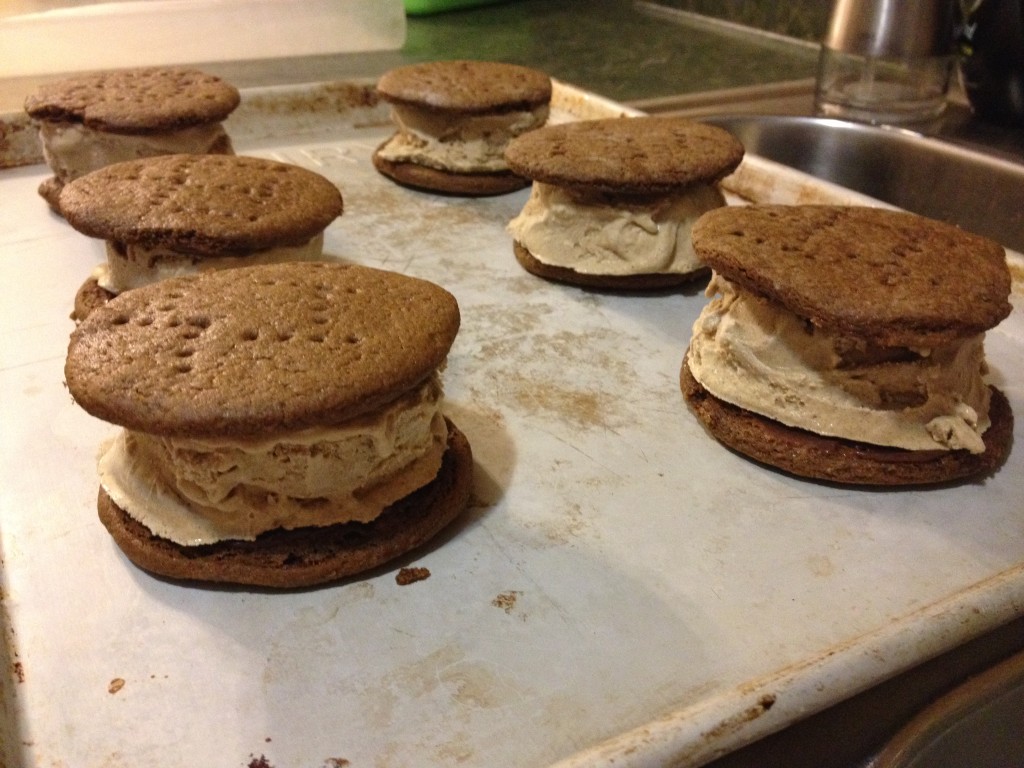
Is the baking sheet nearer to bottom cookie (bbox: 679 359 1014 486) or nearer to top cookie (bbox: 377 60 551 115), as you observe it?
bottom cookie (bbox: 679 359 1014 486)

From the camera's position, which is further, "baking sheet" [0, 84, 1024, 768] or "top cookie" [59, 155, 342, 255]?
"top cookie" [59, 155, 342, 255]

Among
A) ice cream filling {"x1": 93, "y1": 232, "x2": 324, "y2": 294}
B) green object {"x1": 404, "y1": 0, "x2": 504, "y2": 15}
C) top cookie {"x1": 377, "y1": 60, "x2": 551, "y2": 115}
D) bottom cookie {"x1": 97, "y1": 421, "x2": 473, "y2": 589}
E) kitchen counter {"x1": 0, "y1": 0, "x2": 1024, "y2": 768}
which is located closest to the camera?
bottom cookie {"x1": 97, "y1": 421, "x2": 473, "y2": 589}

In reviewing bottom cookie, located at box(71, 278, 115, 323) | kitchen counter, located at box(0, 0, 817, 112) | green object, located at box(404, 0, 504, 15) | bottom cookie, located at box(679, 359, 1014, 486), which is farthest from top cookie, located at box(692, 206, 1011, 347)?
green object, located at box(404, 0, 504, 15)

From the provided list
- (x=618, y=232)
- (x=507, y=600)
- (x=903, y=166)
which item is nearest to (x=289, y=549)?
(x=507, y=600)

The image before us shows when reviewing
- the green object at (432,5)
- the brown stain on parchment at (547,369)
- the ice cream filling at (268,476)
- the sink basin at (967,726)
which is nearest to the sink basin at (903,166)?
the brown stain on parchment at (547,369)

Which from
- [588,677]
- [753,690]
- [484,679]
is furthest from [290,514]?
[753,690]

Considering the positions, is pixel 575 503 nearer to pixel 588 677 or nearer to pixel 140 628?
pixel 588 677
